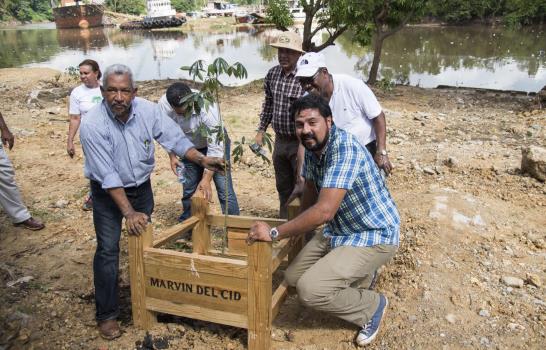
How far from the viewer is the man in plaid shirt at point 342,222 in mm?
2352

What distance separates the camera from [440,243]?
3.50 meters

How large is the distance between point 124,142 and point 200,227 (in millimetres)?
879

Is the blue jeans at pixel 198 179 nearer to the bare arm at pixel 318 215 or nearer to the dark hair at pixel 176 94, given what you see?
the dark hair at pixel 176 94

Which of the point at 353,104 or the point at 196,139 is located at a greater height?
the point at 353,104

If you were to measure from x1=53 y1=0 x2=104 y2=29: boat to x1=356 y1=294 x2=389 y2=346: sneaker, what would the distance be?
6386cm

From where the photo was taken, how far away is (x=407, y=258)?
3.38 metres

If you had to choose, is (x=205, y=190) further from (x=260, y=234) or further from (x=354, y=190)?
(x=354, y=190)

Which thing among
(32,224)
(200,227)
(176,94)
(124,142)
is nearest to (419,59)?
(176,94)

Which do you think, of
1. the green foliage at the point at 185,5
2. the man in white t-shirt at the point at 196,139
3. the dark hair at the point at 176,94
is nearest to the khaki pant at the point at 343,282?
the man in white t-shirt at the point at 196,139

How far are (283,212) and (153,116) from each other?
153 cm

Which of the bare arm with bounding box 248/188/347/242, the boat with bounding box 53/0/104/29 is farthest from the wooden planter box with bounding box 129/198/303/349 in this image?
the boat with bounding box 53/0/104/29

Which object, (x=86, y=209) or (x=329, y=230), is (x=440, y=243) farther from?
(x=86, y=209)

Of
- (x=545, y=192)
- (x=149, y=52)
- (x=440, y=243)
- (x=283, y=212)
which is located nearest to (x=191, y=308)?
(x=283, y=212)

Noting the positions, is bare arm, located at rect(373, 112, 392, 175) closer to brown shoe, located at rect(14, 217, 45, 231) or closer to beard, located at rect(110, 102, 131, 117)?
beard, located at rect(110, 102, 131, 117)
